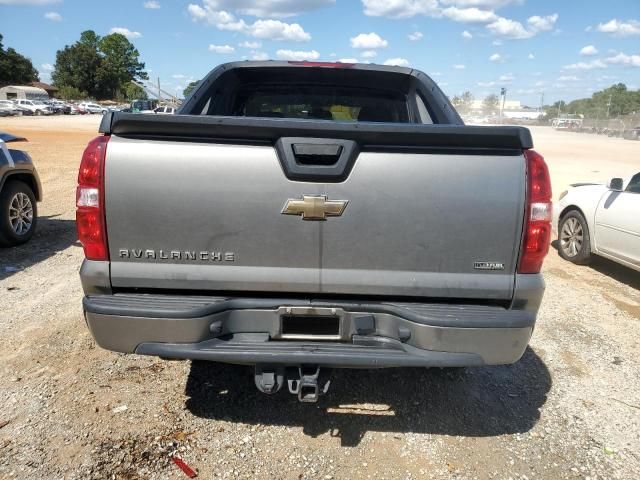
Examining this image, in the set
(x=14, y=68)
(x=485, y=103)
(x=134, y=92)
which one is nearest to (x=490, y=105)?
(x=485, y=103)

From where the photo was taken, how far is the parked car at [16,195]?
6.29m

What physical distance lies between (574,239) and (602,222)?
0.62 meters

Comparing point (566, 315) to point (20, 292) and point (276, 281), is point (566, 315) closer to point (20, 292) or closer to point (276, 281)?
point (276, 281)

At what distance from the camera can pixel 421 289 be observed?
2.46 meters

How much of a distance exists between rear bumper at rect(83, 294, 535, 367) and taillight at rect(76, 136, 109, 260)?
0.27 m

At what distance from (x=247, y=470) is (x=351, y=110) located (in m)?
3.07

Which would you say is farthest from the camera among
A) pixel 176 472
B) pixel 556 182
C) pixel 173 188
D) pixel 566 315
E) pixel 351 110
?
pixel 556 182

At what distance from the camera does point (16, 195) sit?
6488 millimetres

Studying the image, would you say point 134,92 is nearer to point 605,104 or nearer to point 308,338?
point 605,104

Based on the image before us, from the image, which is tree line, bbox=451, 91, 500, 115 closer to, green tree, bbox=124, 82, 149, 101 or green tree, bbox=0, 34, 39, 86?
green tree, bbox=124, 82, 149, 101

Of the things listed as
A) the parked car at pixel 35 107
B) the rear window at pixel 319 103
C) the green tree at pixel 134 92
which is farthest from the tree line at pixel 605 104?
the green tree at pixel 134 92

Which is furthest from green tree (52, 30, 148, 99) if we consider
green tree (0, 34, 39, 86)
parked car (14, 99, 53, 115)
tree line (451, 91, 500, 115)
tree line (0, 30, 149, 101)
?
tree line (451, 91, 500, 115)

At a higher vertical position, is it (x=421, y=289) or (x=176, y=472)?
(x=421, y=289)

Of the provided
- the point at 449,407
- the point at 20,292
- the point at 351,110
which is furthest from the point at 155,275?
the point at 20,292
